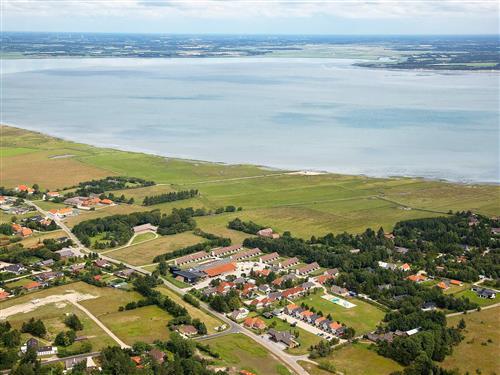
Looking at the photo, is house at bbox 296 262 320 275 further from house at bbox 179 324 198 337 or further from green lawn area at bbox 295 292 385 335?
house at bbox 179 324 198 337

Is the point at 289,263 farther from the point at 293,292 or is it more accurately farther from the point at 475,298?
the point at 475,298

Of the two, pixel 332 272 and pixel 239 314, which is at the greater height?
pixel 332 272

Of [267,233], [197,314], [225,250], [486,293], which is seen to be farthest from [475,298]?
[225,250]

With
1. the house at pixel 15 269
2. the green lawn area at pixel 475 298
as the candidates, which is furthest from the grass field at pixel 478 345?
the house at pixel 15 269

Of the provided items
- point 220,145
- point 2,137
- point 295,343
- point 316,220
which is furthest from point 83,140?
point 295,343

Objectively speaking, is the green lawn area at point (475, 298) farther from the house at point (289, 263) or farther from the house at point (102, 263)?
the house at point (102, 263)

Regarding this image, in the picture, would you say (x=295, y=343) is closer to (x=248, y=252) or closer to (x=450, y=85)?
(x=248, y=252)
